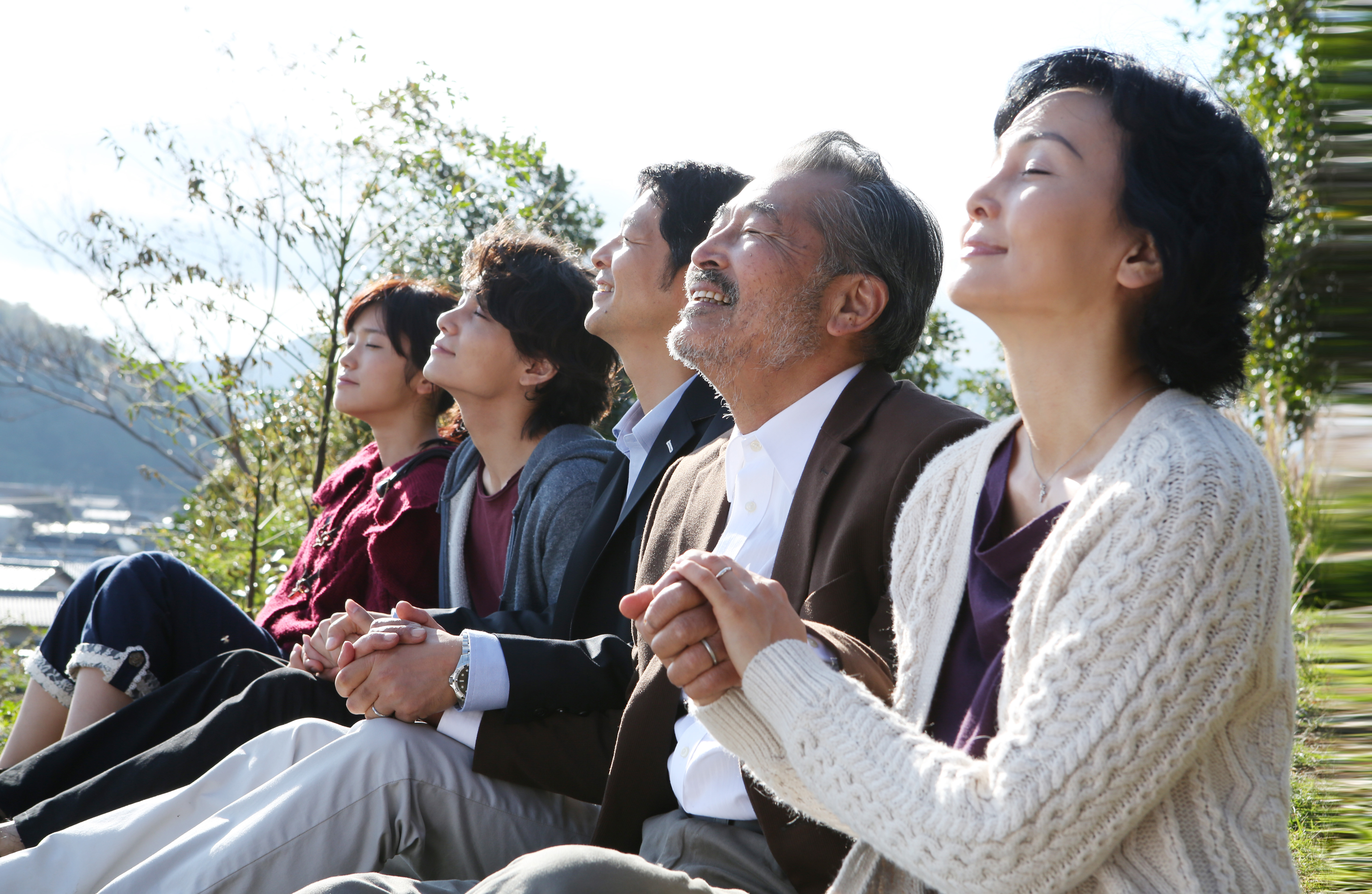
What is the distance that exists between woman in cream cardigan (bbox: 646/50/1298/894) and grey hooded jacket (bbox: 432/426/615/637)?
4.06 feet

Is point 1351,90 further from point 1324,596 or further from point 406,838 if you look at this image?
point 406,838

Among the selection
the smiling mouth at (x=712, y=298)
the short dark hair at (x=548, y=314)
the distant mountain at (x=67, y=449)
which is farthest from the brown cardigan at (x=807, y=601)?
the distant mountain at (x=67, y=449)

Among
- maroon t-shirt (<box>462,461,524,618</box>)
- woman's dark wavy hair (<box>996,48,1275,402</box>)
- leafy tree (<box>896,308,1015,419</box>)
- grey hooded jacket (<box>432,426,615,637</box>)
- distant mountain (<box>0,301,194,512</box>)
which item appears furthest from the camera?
distant mountain (<box>0,301,194,512</box>)

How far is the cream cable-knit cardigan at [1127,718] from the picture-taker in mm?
1305

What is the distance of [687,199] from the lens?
335 cm

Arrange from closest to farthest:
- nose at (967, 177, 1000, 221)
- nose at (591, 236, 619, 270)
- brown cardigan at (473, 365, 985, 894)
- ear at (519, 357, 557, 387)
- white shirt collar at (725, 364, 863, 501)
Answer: nose at (967, 177, 1000, 221), brown cardigan at (473, 365, 985, 894), white shirt collar at (725, 364, 863, 501), nose at (591, 236, 619, 270), ear at (519, 357, 557, 387)

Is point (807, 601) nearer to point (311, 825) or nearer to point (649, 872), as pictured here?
point (649, 872)

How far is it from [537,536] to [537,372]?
782 millimetres

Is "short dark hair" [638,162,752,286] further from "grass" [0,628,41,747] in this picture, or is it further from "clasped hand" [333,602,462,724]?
"grass" [0,628,41,747]

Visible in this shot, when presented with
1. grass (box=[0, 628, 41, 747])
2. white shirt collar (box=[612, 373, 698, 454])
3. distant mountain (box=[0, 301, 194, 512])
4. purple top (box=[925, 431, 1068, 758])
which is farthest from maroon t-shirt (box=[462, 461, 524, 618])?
distant mountain (box=[0, 301, 194, 512])

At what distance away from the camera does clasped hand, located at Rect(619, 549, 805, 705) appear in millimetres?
1593

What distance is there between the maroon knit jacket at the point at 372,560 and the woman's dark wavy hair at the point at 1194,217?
Answer: 9.15 ft

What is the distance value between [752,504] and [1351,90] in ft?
4.31

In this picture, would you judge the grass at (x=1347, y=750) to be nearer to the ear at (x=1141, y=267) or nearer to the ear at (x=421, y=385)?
the ear at (x=1141, y=267)
